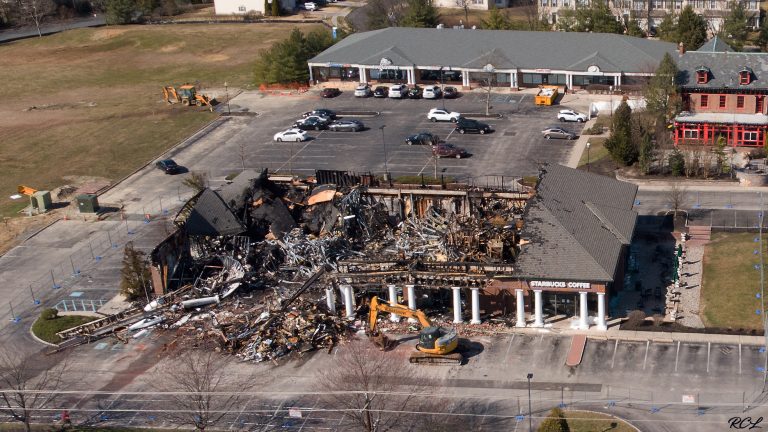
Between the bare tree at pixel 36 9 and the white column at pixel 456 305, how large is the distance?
137 meters

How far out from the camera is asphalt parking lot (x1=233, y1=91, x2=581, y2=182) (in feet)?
342

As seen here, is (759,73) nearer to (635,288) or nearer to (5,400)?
(635,288)

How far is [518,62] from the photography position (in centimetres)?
12594

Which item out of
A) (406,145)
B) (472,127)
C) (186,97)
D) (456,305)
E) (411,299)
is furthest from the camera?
(186,97)

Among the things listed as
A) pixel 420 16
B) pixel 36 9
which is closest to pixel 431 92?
pixel 420 16

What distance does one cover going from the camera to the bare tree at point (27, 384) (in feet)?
211

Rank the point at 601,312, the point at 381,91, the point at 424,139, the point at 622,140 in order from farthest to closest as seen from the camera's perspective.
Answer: the point at 381,91 → the point at 424,139 → the point at 622,140 → the point at 601,312

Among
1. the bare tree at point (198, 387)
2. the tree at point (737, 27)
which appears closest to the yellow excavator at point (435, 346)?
the bare tree at point (198, 387)

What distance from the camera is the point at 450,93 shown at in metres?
126

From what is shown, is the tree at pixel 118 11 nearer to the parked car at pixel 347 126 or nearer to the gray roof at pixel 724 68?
the parked car at pixel 347 126

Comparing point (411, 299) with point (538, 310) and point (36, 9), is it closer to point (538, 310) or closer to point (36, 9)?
point (538, 310)

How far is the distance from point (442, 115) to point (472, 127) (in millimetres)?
5553

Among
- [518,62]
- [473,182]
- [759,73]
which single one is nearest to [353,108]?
[518,62]

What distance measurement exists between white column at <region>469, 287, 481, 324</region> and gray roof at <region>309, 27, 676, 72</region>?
55.7 meters
